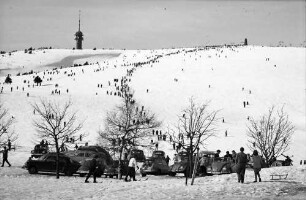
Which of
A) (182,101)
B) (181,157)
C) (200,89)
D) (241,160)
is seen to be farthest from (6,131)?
(200,89)

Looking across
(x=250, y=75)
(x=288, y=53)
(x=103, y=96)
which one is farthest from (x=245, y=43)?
(x=103, y=96)

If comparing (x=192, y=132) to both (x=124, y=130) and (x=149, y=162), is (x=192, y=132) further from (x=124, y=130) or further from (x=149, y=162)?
(x=124, y=130)

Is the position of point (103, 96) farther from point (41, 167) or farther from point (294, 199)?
point (294, 199)

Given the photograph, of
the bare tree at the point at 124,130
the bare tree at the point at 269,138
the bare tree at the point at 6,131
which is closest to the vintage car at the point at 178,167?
the bare tree at the point at 124,130

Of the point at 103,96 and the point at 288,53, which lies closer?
the point at 103,96

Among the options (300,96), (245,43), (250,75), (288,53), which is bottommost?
(300,96)

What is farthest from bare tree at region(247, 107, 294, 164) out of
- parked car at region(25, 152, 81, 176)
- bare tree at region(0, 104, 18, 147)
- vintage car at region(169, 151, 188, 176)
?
bare tree at region(0, 104, 18, 147)

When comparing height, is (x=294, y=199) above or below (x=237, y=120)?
below
